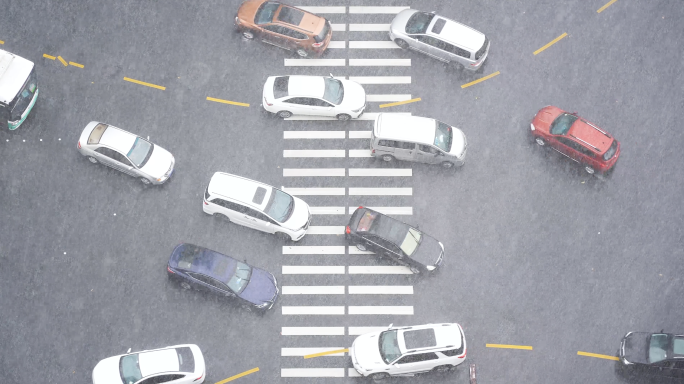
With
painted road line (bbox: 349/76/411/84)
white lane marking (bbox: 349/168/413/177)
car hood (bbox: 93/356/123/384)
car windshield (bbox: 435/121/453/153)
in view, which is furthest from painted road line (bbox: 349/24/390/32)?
car hood (bbox: 93/356/123/384)

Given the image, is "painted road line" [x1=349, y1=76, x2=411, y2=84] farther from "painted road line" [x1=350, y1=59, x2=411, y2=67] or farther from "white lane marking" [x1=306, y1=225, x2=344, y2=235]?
"white lane marking" [x1=306, y1=225, x2=344, y2=235]

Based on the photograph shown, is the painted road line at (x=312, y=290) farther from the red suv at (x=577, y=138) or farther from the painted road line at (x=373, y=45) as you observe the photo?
the painted road line at (x=373, y=45)

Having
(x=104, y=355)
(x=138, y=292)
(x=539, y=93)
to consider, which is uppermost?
(x=539, y=93)

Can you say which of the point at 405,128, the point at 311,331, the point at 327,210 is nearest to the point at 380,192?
the point at 327,210

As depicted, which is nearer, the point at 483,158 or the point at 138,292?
the point at 138,292

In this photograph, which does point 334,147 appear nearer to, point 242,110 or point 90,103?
point 242,110

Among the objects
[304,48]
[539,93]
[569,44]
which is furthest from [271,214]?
[569,44]

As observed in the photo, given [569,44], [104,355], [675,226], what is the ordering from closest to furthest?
1. [104,355]
2. [675,226]
3. [569,44]
